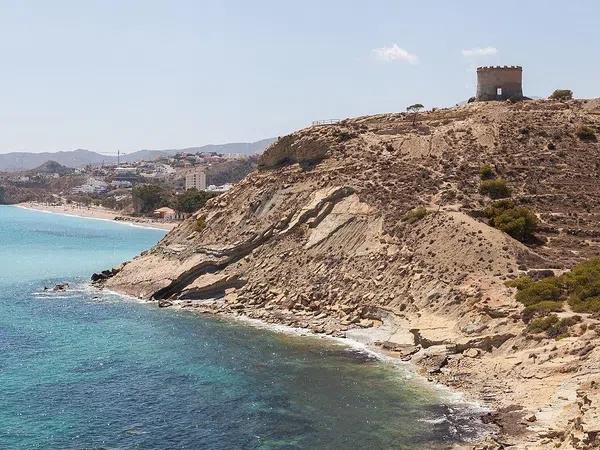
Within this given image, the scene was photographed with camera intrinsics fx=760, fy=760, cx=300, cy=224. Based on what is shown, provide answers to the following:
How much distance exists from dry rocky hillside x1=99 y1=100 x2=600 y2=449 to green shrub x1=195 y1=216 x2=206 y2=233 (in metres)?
0.18

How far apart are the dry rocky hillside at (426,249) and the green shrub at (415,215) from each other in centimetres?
14

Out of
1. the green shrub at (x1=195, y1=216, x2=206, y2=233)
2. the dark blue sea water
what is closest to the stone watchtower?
the green shrub at (x1=195, y1=216, x2=206, y2=233)

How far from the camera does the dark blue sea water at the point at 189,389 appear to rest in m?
31.4

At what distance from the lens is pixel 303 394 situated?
122ft

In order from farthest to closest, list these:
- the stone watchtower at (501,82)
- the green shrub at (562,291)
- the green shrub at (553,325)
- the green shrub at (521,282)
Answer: the stone watchtower at (501,82)
the green shrub at (521,282)
the green shrub at (562,291)
the green shrub at (553,325)

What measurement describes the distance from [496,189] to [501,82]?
2269 centimetres

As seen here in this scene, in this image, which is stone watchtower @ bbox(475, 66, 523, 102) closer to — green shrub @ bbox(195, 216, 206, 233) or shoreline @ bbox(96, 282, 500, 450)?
green shrub @ bbox(195, 216, 206, 233)

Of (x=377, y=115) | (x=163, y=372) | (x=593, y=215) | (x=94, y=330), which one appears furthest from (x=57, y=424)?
(x=377, y=115)

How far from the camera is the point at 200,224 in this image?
72438 mm

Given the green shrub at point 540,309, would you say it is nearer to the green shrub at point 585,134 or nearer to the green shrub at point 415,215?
the green shrub at point 415,215

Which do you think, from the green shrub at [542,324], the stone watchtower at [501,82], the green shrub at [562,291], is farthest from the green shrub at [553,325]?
the stone watchtower at [501,82]

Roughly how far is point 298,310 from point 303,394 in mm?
17817

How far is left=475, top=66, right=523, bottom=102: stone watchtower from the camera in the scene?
78875 millimetres

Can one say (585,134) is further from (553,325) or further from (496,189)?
(553,325)
